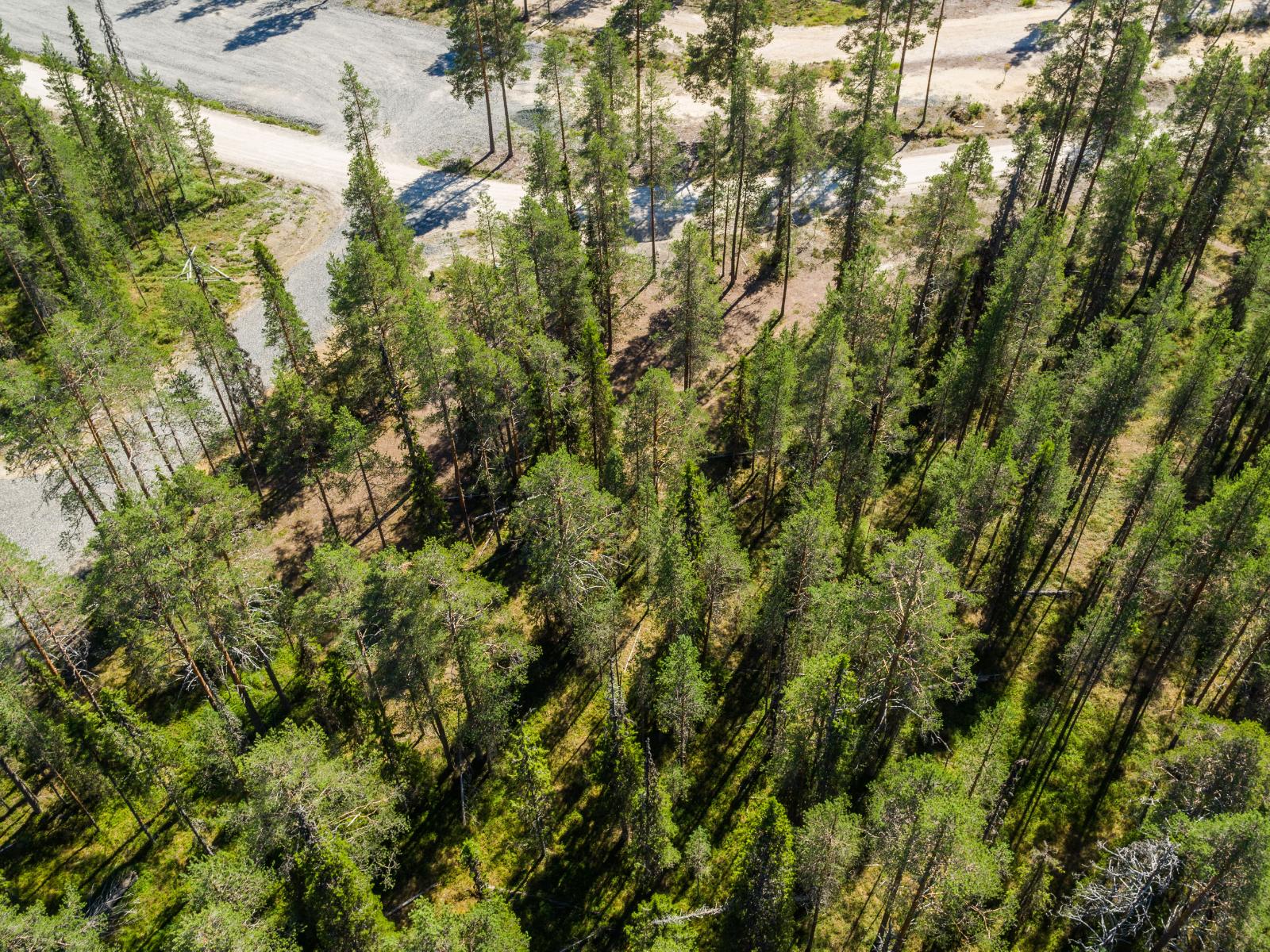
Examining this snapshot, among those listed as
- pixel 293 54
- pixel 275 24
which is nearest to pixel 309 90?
pixel 293 54

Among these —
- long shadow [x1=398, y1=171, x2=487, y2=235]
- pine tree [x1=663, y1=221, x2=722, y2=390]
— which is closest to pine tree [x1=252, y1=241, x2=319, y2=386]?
long shadow [x1=398, y1=171, x2=487, y2=235]

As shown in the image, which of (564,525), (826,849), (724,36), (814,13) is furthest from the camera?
(814,13)

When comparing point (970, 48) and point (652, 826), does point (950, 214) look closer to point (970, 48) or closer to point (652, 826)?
point (652, 826)

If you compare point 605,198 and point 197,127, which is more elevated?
point 605,198

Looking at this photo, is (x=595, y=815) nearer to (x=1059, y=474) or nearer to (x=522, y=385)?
(x=522, y=385)

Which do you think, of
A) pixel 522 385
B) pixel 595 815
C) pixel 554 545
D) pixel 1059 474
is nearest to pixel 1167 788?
pixel 1059 474
